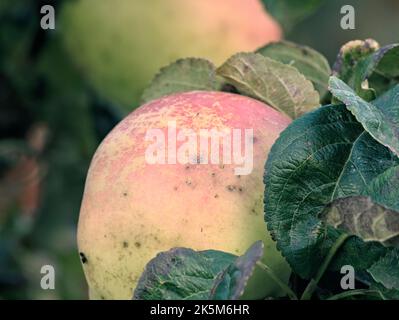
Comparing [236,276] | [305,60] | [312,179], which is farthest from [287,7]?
[236,276]

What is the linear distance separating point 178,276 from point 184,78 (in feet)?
0.93

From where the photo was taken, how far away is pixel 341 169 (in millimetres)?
731

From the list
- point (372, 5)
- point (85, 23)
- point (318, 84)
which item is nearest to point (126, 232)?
point (318, 84)

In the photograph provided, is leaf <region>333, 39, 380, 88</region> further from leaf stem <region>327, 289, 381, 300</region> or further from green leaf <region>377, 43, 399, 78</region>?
leaf stem <region>327, 289, 381, 300</region>

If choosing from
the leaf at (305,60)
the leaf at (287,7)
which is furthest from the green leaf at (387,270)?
the leaf at (287,7)

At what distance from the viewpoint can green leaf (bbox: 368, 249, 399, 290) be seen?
2.27 feet

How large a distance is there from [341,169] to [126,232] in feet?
0.57

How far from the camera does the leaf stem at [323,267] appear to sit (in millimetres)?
716

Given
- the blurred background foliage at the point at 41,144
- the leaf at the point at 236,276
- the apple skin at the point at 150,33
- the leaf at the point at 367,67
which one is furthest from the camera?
the blurred background foliage at the point at 41,144

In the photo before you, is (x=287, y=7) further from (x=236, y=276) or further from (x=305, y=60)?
(x=236, y=276)

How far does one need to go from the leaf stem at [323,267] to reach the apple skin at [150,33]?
79 cm

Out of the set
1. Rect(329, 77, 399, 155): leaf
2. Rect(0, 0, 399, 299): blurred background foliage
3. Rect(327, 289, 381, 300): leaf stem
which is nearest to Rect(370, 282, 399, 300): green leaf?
Rect(327, 289, 381, 300): leaf stem

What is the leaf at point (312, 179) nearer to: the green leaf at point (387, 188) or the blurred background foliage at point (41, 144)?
the green leaf at point (387, 188)

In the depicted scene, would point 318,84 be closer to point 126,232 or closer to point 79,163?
point 126,232
